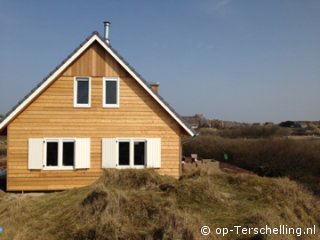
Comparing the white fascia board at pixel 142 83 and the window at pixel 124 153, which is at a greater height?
the white fascia board at pixel 142 83

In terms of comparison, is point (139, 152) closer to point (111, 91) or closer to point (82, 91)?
point (111, 91)

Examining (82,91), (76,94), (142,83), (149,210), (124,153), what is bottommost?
(149,210)

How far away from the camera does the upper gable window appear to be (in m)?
12.7

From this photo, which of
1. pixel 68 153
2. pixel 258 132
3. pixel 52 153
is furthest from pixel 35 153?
pixel 258 132

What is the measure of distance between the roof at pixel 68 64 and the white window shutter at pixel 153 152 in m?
1.30

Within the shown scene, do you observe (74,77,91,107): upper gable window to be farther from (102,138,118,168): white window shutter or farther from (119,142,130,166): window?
(119,142,130,166): window

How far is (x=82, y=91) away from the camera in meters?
12.9

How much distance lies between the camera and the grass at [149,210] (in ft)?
24.1

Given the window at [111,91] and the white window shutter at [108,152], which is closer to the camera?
the white window shutter at [108,152]

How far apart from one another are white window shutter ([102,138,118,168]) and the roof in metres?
2.65

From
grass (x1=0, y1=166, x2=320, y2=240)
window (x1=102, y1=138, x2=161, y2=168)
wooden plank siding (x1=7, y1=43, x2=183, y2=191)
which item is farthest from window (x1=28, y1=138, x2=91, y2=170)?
grass (x1=0, y1=166, x2=320, y2=240)

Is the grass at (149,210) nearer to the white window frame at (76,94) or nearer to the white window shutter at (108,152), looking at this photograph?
the white window shutter at (108,152)

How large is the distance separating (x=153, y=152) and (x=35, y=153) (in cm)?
477

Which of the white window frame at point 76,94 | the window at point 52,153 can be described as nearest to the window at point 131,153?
the white window frame at point 76,94
